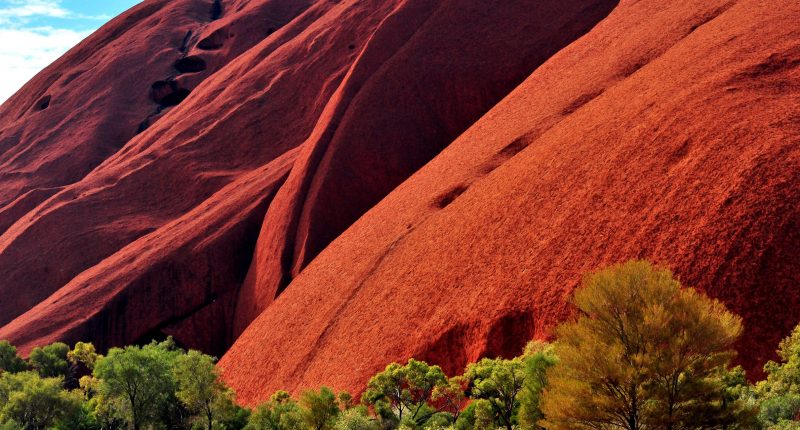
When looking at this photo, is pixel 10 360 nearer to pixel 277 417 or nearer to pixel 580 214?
pixel 277 417

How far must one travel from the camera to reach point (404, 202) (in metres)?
35.5

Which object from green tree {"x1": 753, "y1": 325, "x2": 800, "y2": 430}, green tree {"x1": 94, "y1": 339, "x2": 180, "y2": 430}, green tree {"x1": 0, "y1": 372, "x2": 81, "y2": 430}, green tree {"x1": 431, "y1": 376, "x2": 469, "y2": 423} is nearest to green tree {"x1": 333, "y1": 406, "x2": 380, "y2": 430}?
green tree {"x1": 431, "y1": 376, "x2": 469, "y2": 423}

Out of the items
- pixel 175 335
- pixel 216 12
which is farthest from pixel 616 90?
pixel 216 12

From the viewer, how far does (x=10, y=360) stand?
132ft

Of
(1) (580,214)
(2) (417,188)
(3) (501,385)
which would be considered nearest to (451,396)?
(3) (501,385)

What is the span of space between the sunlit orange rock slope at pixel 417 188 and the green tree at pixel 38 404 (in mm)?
7014

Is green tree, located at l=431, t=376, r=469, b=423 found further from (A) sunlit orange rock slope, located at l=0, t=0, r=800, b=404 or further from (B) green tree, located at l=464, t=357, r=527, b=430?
(A) sunlit orange rock slope, located at l=0, t=0, r=800, b=404

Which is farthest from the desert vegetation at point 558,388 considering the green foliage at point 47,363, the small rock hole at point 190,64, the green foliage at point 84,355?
the small rock hole at point 190,64

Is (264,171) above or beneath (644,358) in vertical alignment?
above

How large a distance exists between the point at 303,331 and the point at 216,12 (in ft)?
249

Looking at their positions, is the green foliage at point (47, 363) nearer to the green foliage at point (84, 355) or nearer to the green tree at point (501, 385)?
the green foliage at point (84, 355)

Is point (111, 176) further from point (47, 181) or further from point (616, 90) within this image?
point (616, 90)

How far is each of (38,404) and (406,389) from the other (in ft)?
58.3

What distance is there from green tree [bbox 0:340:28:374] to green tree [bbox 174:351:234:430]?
56.7 ft
